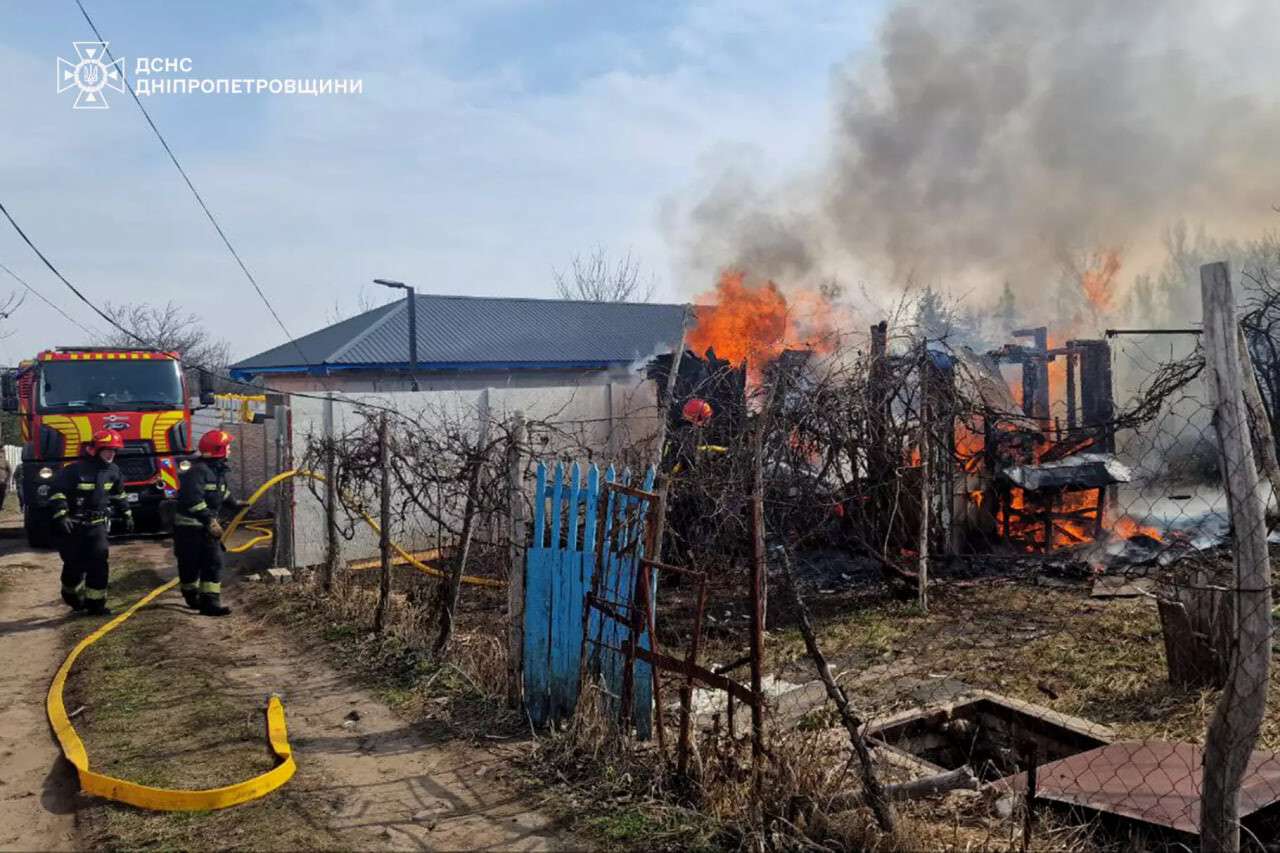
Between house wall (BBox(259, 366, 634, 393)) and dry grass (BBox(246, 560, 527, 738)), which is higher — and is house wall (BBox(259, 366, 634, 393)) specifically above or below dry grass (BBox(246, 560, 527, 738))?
Result: above

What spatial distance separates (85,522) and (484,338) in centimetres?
2207

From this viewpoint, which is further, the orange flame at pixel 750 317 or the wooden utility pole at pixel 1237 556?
the orange flame at pixel 750 317

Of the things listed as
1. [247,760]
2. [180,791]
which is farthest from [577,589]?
[180,791]

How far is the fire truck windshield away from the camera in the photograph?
13.6 m

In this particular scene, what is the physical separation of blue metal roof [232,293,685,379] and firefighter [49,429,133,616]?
17871 mm

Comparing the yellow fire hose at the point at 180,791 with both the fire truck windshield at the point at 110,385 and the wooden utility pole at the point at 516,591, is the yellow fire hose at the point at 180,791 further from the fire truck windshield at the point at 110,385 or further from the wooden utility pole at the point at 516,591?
the fire truck windshield at the point at 110,385

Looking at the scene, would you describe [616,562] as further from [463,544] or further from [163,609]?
[163,609]

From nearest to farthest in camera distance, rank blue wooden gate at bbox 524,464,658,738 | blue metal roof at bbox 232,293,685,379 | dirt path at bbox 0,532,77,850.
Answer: dirt path at bbox 0,532,77,850 < blue wooden gate at bbox 524,464,658,738 < blue metal roof at bbox 232,293,685,379

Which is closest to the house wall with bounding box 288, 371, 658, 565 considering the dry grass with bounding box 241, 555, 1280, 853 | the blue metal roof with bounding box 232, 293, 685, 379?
the dry grass with bounding box 241, 555, 1280, 853

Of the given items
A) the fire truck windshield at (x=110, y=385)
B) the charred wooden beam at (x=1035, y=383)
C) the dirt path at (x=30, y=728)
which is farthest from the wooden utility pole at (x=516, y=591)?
the fire truck windshield at (x=110, y=385)

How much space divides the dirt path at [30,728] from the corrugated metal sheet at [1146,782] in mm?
4764

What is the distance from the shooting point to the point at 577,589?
5617 mm

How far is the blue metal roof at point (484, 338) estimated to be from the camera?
1125 inches

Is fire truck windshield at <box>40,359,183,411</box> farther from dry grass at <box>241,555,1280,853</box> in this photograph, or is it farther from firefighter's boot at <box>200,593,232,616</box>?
firefighter's boot at <box>200,593,232,616</box>
